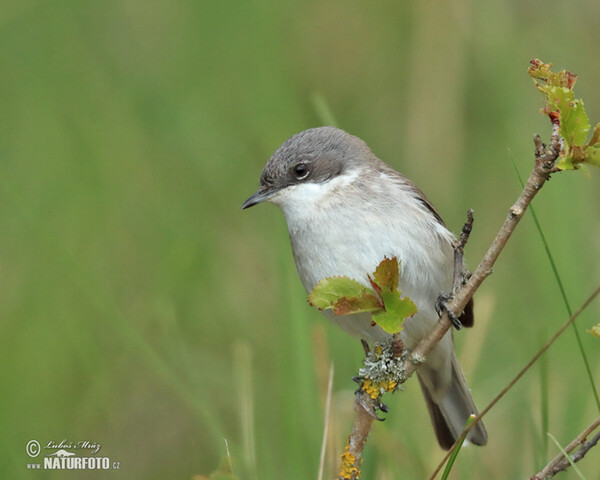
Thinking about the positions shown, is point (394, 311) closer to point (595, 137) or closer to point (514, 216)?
point (514, 216)

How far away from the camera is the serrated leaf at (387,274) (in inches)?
97.7

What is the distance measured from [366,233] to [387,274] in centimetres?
142

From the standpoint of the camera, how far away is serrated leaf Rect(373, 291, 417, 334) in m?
2.50

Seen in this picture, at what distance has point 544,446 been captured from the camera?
309 cm

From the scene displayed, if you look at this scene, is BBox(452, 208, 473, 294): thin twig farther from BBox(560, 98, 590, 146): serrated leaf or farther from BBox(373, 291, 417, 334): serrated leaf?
BBox(560, 98, 590, 146): serrated leaf

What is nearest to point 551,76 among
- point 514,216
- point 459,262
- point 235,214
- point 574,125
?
point 574,125

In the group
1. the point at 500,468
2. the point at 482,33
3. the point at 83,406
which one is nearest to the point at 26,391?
the point at 83,406

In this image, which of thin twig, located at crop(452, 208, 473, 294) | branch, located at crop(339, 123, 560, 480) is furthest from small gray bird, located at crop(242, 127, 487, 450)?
branch, located at crop(339, 123, 560, 480)

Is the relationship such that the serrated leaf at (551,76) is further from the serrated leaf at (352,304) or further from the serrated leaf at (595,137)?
the serrated leaf at (352,304)

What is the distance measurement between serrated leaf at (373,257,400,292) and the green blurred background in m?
1.43

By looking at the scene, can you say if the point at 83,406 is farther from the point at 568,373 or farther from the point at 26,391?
the point at 568,373

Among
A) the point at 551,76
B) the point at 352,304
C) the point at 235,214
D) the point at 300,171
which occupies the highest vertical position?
the point at 551,76

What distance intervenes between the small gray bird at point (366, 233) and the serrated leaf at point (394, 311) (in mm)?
1290

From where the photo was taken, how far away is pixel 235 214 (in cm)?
707
